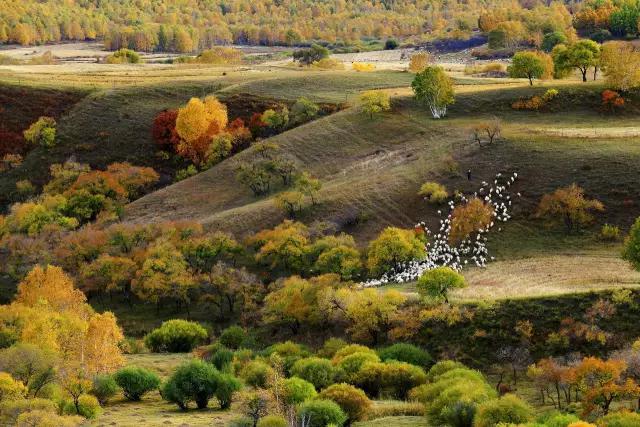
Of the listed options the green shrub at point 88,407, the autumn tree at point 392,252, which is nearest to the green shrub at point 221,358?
the green shrub at point 88,407

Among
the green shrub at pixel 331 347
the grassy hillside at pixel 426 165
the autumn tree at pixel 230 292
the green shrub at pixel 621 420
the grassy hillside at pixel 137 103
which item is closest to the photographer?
the green shrub at pixel 621 420

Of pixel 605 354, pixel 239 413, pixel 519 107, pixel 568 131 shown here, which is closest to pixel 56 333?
pixel 239 413

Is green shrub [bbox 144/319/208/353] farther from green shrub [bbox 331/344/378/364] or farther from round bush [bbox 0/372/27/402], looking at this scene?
round bush [bbox 0/372/27/402]

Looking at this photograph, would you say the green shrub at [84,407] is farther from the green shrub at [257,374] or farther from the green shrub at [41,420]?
the green shrub at [257,374]

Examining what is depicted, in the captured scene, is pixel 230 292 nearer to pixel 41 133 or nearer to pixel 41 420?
pixel 41 420

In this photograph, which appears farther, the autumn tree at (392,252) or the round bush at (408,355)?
the autumn tree at (392,252)

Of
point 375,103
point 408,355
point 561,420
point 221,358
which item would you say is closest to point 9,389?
point 221,358

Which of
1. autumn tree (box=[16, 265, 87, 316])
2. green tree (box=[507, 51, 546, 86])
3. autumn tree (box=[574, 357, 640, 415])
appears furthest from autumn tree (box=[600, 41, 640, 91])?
autumn tree (box=[16, 265, 87, 316])
